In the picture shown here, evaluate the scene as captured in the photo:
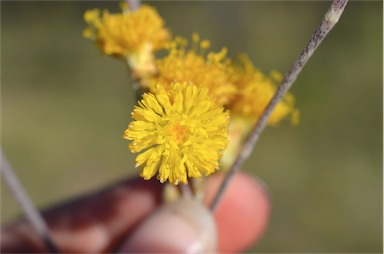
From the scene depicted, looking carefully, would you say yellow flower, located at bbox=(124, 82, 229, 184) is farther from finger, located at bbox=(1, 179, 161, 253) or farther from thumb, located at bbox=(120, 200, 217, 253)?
finger, located at bbox=(1, 179, 161, 253)

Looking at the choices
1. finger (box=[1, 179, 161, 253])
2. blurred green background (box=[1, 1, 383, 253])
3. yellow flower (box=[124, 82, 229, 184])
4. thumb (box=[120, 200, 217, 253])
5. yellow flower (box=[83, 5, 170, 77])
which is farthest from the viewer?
blurred green background (box=[1, 1, 383, 253])

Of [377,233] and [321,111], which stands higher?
[321,111]

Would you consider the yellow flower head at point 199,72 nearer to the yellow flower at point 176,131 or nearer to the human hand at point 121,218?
the yellow flower at point 176,131

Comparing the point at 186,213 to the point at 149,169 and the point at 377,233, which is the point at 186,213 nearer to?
the point at 149,169

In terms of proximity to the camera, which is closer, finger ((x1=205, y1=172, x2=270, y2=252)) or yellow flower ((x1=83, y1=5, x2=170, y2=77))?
yellow flower ((x1=83, y1=5, x2=170, y2=77))

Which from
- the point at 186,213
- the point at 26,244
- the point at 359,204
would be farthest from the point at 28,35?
the point at 186,213

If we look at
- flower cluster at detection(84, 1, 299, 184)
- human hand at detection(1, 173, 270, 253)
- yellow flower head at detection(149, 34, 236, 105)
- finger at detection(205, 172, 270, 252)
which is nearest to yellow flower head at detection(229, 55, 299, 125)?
flower cluster at detection(84, 1, 299, 184)
